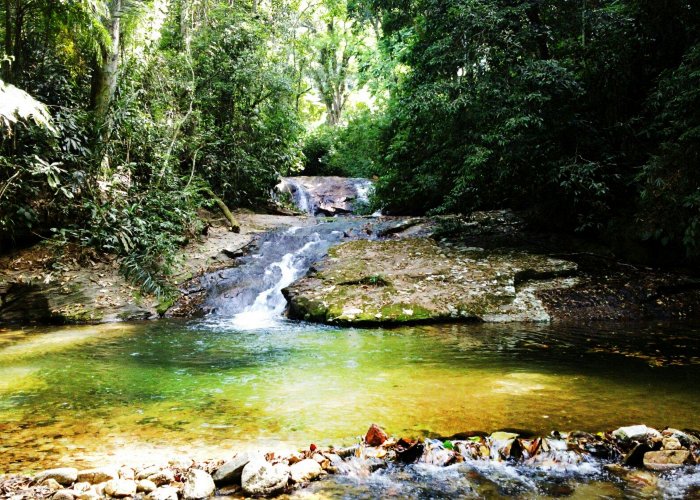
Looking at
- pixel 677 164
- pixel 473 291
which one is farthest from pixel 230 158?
pixel 677 164

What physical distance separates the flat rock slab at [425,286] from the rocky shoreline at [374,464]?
4647 millimetres

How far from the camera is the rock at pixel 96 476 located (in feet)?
8.73

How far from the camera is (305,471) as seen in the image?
2838mm

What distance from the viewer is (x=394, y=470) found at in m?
2.93

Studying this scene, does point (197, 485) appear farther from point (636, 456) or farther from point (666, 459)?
point (666, 459)

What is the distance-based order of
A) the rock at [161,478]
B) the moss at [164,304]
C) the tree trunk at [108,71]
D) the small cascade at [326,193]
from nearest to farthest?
the rock at [161,478]
the moss at [164,304]
the tree trunk at [108,71]
the small cascade at [326,193]

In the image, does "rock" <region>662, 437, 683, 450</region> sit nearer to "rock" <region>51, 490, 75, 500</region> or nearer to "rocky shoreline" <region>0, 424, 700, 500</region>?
"rocky shoreline" <region>0, 424, 700, 500</region>

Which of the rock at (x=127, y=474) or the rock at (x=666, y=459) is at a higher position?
the rock at (x=127, y=474)

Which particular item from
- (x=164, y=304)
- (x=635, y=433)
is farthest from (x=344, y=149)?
(x=635, y=433)

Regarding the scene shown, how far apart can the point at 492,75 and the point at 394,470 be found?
28.4 feet

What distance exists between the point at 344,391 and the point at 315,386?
331 millimetres

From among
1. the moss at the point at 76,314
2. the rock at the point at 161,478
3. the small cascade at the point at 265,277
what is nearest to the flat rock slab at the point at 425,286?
the small cascade at the point at 265,277

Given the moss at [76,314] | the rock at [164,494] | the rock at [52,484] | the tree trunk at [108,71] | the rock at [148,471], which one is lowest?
the moss at [76,314]

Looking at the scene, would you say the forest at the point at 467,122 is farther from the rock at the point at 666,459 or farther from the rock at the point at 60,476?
the rock at the point at 60,476
